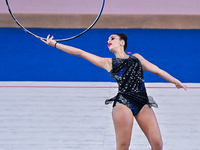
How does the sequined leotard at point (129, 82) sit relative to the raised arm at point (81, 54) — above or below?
below

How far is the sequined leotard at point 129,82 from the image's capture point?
7.17 ft

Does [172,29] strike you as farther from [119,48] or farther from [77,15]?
[119,48]

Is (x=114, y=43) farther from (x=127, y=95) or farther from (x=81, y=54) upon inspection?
(x=127, y=95)

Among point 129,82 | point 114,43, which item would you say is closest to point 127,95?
point 129,82

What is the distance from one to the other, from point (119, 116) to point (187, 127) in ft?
4.13

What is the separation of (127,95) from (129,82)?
0.25 ft

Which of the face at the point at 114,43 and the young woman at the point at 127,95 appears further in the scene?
the face at the point at 114,43

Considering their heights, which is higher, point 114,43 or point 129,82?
point 114,43

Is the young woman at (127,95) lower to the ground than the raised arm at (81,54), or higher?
lower

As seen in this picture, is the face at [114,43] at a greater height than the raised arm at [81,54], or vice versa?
the face at [114,43]

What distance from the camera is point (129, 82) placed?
7.22 ft

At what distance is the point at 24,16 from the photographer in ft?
15.4

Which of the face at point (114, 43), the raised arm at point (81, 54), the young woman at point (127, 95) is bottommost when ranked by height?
the young woman at point (127, 95)

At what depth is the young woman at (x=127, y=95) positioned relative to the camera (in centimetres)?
210
